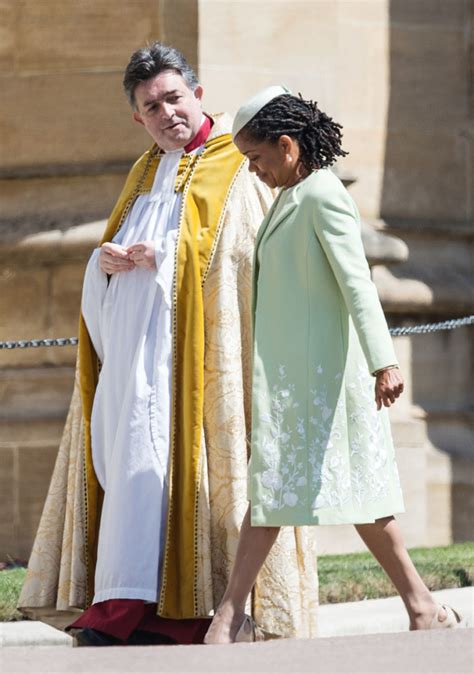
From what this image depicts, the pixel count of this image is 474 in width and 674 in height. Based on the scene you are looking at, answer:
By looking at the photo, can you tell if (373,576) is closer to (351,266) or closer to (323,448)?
(323,448)

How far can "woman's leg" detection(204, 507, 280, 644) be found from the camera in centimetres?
517

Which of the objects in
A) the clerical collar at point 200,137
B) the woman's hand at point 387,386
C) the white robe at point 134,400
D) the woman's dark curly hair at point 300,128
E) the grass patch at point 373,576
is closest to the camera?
the woman's hand at point 387,386

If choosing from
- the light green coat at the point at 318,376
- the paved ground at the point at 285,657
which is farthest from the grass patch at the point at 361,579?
the paved ground at the point at 285,657

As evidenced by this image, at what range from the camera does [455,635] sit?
4312 millimetres

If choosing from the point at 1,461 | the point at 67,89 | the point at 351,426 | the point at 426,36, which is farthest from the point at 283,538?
the point at 426,36

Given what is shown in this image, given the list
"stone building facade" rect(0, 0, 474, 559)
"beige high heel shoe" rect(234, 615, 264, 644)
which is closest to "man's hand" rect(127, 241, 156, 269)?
"beige high heel shoe" rect(234, 615, 264, 644)

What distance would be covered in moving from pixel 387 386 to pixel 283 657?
3.36 ft

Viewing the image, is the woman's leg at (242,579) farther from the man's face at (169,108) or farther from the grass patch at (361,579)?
the grass patch at (361,579)

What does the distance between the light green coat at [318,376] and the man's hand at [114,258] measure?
69 cm

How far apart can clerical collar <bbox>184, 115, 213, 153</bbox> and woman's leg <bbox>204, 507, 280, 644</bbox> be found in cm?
144

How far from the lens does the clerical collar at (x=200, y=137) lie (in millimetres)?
6102

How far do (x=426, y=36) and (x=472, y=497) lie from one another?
2.27m

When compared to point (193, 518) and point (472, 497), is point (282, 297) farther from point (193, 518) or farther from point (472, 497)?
point (472, 497)

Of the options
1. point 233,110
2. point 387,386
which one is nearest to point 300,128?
point 387,386
